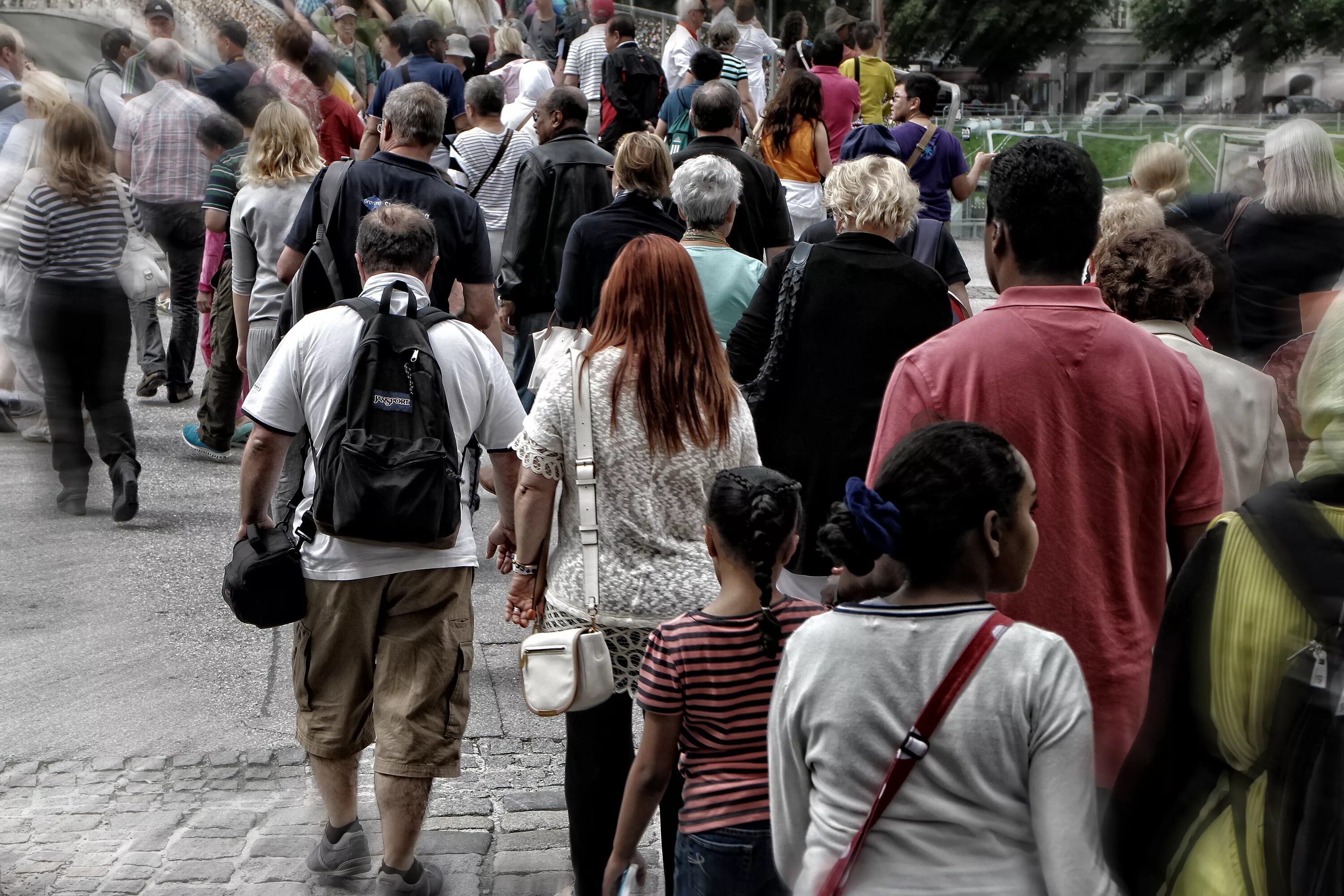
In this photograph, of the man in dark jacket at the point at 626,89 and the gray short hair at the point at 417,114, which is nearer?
the gray short hair at the point at 417,114

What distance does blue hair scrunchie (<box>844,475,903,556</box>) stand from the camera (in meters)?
2.02

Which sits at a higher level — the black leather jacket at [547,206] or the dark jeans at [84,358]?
the black leather jacket at [547,206]

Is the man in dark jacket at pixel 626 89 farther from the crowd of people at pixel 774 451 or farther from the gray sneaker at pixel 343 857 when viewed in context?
the gray sneaker at pixel 343 857

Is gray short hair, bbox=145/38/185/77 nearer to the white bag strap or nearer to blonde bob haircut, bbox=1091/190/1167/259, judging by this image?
the white bag strap

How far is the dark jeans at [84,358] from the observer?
6672 millimetres

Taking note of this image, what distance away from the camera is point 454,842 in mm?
4262

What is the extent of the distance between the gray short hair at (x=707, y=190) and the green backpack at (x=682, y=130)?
4.56 metres

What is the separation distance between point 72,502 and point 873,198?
17.4ft

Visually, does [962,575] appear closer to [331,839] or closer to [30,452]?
[331,839]

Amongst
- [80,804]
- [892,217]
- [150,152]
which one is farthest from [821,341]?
[150,152]

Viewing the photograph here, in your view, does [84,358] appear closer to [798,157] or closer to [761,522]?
[798,157]

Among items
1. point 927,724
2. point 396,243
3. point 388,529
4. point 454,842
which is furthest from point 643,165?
point 927,724

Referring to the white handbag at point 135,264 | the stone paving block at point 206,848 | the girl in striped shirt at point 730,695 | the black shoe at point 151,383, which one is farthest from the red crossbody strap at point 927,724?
the black shoe at point 151,383

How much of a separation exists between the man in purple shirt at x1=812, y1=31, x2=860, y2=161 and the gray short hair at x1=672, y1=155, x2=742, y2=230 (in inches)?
173
